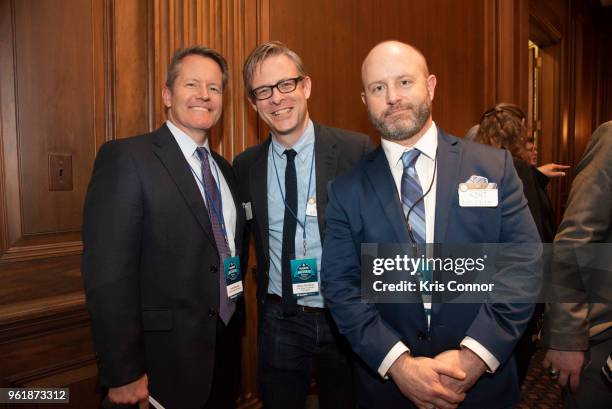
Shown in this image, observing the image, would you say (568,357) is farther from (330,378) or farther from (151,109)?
(151,109)

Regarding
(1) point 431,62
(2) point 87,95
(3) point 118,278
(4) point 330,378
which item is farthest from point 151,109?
(1) point 431,62

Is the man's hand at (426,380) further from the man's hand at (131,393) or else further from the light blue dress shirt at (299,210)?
the man's hand at (131,393)

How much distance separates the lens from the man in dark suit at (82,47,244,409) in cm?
142

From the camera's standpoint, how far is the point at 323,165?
6.19ft

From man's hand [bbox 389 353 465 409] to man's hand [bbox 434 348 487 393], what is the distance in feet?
0.05

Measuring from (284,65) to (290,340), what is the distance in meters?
1.15

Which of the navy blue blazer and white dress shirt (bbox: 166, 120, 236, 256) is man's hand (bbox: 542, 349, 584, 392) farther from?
white dress shirt (bbox: 166, 120, 236, 256)

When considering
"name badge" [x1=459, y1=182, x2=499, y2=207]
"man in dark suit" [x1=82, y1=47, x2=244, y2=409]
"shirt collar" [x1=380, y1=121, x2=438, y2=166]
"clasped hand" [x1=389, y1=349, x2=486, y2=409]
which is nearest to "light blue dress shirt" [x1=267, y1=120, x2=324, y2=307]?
"man in dark suit" [x1=82, y1=47, x2=244, y2=409]

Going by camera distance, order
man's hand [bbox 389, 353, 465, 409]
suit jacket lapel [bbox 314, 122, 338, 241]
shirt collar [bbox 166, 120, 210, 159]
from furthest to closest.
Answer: suit jacket lapel [bbox 314, 122, 338, 241]
shirt collar [bbox 166, 120, 210, 159]
man's hand [bbox 389, 353, 465, 409]

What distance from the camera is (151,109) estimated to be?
1989 mm

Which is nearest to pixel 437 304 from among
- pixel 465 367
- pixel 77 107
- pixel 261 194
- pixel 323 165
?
pixel 465 367

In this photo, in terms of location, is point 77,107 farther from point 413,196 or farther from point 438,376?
point 438,376

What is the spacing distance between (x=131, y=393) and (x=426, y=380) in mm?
931

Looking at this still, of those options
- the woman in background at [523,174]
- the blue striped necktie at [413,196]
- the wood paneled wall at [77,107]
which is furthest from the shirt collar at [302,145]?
the woman in background at [523,174]
